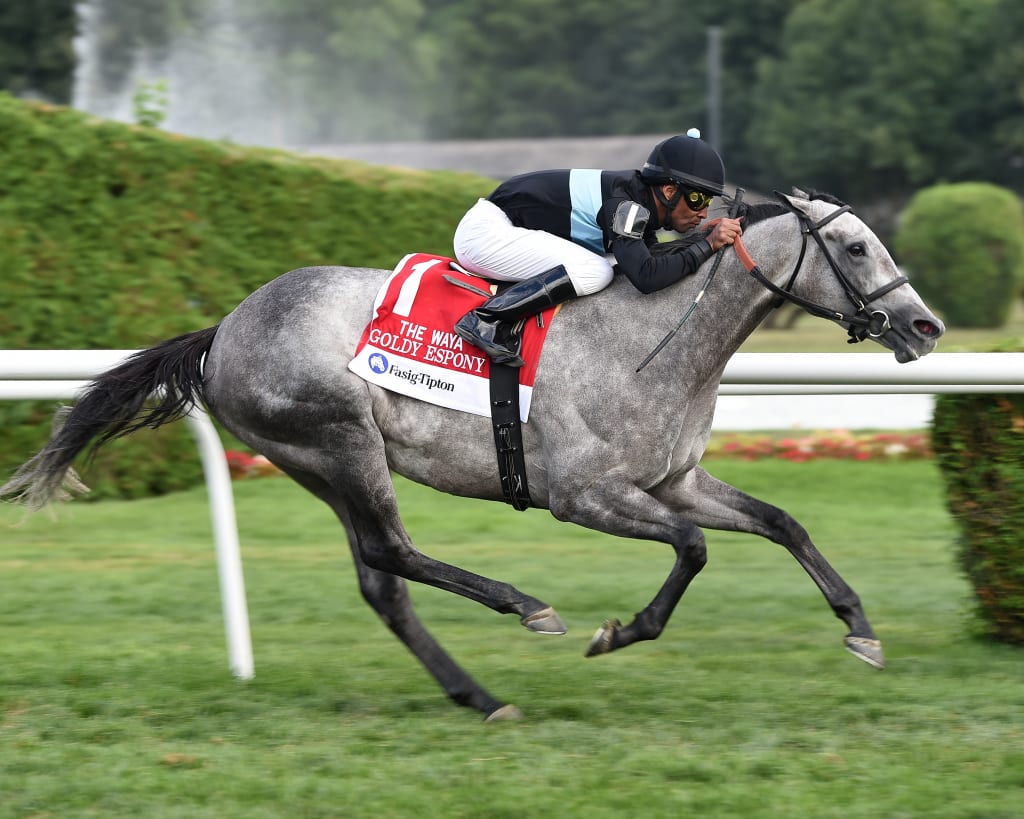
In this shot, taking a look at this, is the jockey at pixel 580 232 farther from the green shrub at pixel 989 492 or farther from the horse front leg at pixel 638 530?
the green shrub at pixel 989 492

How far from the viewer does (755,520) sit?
442cm

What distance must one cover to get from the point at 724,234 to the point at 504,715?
1.50 meters

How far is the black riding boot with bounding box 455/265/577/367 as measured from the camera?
13.7ft

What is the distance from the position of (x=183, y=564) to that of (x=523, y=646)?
7.21 feet

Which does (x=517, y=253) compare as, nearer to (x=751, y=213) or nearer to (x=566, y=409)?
(x=566, y=409)

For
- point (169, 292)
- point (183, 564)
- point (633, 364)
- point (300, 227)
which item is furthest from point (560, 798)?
point (300, 227)

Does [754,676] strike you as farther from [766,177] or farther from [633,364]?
[766,177]

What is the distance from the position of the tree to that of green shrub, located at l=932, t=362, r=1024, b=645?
109ft

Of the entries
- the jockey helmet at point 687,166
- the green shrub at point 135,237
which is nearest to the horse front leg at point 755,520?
the jockey helmet at point 687,166

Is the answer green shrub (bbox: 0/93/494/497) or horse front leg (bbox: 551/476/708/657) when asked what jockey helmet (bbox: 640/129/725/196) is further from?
green shrub (bbox: 0/93/494/497)

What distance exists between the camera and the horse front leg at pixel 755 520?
4.31 meters

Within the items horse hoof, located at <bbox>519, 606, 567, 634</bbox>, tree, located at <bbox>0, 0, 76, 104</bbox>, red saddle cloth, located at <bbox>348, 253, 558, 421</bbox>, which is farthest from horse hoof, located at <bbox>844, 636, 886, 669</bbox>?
tree, located at <bbox>0, 0, 76, 104</bbox>

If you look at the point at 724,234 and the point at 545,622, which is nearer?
the point at 545,622

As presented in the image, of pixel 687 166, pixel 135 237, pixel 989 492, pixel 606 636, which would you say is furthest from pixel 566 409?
pixel 135 237
